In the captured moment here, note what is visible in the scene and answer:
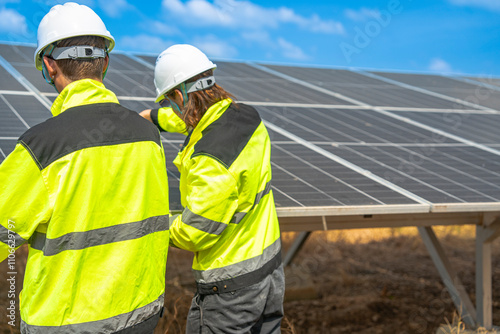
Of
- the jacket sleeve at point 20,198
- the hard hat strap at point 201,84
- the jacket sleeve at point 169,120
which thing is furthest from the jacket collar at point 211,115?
the jacket sleeve at point 20,198

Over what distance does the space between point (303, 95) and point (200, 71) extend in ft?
20.4

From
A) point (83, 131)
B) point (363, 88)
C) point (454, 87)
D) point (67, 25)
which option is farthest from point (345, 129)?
point (454, 87)

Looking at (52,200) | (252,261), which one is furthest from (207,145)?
(52,200)

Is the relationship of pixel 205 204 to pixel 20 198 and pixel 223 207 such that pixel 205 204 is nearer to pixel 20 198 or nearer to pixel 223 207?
pixel 223 207

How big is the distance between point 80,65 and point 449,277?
19.2 feet

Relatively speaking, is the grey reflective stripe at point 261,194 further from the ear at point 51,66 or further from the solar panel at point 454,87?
the solar panel at point 454,87

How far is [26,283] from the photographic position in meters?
2.41

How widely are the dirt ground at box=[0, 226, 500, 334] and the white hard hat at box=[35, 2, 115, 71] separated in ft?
12.0

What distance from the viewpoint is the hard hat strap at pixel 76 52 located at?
2.55 meters

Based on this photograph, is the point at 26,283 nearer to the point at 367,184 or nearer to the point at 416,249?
the point at 367,184

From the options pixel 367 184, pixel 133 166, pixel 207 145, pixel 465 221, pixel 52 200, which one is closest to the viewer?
pixel 52 200

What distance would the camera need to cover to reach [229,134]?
3.17 meters

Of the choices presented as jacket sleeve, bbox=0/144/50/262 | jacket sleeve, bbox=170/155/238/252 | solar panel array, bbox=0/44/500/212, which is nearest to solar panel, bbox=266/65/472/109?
solar panel array, bbox=0/44/500/212

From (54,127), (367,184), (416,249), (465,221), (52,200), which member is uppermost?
(54,127)
